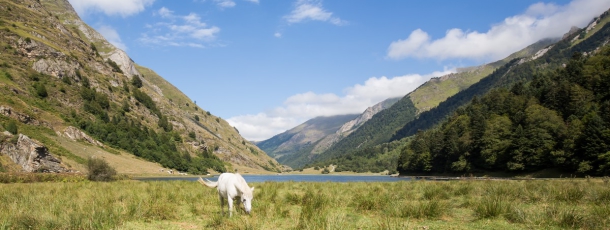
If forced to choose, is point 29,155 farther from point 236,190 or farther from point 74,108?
point 236,190

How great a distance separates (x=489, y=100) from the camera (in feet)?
390

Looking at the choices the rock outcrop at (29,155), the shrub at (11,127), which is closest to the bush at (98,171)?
the rock outcrop at (29,155)

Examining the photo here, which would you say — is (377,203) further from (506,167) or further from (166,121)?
(166,121)

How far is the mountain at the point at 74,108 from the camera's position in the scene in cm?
8406

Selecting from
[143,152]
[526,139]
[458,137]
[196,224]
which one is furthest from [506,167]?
[143,152]

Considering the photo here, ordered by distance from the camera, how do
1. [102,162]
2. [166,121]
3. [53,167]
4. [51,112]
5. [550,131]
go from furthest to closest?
[166,121] < [51,112] < [550,131] < [53,167] < [102,162]

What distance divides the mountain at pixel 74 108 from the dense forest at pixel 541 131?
285 feet

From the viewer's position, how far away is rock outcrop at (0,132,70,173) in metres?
62.2

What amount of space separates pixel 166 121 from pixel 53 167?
338 ft

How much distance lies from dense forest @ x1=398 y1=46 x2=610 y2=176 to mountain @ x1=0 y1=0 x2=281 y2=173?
87.0m

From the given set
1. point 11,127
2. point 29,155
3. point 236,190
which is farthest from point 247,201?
point 11,127

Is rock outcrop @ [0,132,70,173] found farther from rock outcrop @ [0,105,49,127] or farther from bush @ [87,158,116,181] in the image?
bush @ [87,158,116,181]

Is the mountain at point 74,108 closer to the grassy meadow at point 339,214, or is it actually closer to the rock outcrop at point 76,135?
the rock outcrop at point 76,135

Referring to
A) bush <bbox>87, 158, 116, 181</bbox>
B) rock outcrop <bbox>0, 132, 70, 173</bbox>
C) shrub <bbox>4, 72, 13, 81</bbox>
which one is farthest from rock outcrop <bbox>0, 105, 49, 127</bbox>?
bush <bbox>87, 158, 116, 181</bbox>
